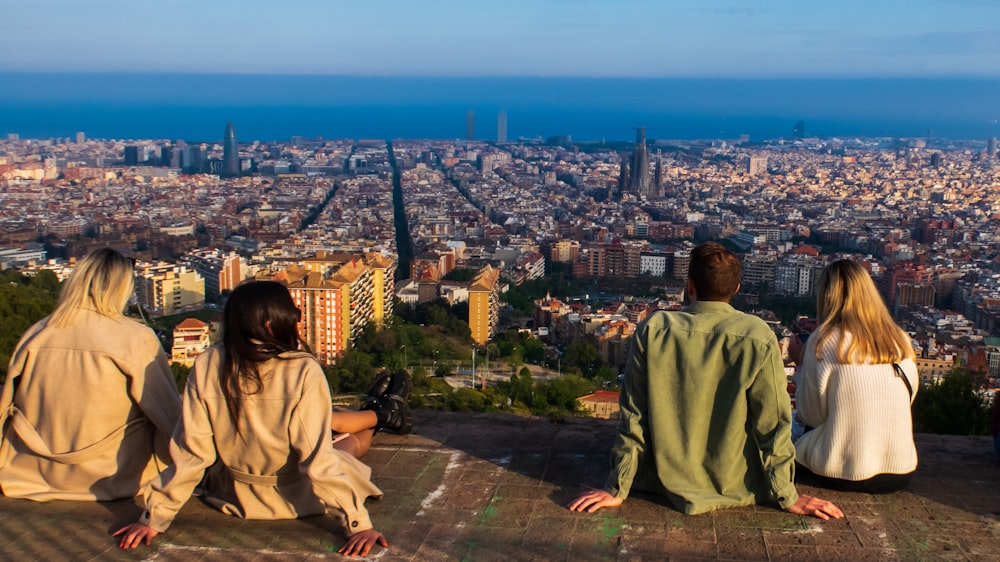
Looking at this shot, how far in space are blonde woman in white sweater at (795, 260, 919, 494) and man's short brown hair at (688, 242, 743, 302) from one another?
0.21 metres

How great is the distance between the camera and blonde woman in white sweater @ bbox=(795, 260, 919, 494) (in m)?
1.96

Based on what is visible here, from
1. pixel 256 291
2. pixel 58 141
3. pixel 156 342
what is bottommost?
pixel 58 141

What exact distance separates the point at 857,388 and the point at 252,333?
110cm

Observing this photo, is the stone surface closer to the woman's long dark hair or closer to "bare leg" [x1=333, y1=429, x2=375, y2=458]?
"bare leg" [x1=333, y1=429, x2=375, y2=458]

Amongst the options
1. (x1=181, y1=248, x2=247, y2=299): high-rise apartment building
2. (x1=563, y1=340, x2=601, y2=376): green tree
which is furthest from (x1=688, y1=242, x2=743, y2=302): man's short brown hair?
(x1=181, y1=248, x2=247, y2=299): high-rise apartment building

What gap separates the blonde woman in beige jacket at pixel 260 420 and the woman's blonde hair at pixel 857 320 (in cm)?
91

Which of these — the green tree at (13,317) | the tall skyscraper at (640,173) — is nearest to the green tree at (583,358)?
the green tree at (13,317)

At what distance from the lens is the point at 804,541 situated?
186 cm

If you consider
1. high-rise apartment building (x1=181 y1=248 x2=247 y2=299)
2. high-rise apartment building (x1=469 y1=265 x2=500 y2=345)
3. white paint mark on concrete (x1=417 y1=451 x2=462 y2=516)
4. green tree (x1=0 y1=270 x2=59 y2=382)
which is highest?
white paint mark on concrete (x1=417 y1=451 x2=462 y2=516)

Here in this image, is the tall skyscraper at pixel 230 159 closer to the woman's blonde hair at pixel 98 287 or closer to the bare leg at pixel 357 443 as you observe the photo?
the bare leg at pixel 357 443

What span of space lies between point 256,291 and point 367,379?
866 centimetres

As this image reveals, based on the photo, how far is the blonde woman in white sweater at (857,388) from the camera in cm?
196

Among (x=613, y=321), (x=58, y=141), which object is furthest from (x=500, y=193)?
(x=58, y=141)

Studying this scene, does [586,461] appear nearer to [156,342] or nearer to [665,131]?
[156,342]
